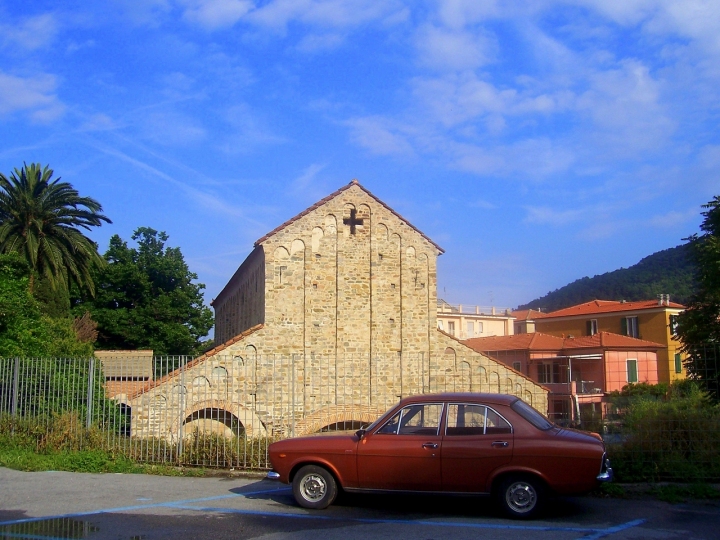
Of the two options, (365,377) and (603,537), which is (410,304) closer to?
(365,377)

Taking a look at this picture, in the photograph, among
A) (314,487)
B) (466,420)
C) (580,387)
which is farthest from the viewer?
(580,387)

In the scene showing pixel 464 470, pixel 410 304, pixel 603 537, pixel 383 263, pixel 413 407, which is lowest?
pixel 603 537

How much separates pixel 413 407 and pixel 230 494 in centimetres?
333

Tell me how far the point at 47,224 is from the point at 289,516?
3128 centimetres

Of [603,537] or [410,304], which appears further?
[410,304]

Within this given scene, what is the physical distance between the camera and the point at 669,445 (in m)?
10.4

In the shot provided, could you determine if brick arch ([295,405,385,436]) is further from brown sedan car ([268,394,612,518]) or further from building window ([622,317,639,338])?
building window ([622,317,639,338])

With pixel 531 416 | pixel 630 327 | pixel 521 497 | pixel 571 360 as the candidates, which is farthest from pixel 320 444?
pixel 630 327

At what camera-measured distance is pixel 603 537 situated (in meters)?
7.50

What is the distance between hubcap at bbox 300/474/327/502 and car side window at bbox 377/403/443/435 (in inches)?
41.2

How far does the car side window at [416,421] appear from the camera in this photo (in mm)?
8781

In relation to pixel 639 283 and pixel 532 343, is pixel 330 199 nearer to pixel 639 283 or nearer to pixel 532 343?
pixel 532 343

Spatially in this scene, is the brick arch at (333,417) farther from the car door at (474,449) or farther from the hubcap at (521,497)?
the hubcap at (521,497)

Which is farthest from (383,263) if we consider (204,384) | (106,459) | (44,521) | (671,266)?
(671,266)
